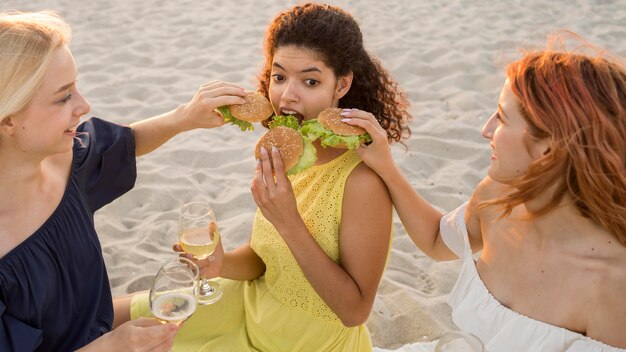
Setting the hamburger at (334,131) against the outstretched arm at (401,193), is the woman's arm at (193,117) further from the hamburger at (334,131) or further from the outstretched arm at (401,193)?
the outstretched arm at (401,193)

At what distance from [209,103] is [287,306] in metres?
1.21

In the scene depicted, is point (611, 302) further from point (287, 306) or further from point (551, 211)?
point (287, 306)

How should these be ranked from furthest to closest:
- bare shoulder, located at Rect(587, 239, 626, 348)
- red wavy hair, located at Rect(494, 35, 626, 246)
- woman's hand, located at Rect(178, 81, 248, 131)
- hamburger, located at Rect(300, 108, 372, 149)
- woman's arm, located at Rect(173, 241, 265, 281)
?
woman's hand, located at Rect(178, 81, 248, 131) → woman's arm, located at Rect(173, 241, 265, 281) → hamburger, located at Rect(300, 108, 372, 149) → bare shoulder, located at Rect(587, 239, 626, 348) → red wavy hair, located at Rect(494, 35, 626, 246)

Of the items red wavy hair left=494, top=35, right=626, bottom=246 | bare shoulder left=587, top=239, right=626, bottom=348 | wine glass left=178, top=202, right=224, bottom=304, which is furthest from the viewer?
wine glass left=178, top=202, right=224, bottom=304

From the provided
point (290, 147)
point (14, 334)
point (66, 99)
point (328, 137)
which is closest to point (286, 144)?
point (290, 147)

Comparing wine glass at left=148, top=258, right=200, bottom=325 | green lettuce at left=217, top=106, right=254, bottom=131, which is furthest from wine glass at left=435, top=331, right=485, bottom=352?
green lettuce at left=217, top=106, right=254, bottom=131

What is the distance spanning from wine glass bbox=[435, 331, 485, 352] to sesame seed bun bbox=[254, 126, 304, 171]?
1182 millimetres

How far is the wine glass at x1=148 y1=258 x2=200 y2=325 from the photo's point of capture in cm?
270

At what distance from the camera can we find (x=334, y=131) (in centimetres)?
297

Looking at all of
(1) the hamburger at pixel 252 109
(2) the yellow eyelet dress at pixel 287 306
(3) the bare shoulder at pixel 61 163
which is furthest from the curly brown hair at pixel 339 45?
(3) the bare shoulder at pixel 61 163

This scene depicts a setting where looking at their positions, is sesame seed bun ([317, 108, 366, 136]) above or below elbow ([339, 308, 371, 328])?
above

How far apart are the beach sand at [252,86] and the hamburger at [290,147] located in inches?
68.9

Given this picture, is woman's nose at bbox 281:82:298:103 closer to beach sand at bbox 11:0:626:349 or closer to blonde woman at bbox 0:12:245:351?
blonde woman at bbox 0:12:245:351

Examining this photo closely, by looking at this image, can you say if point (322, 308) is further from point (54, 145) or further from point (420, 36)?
point (420, 36)
